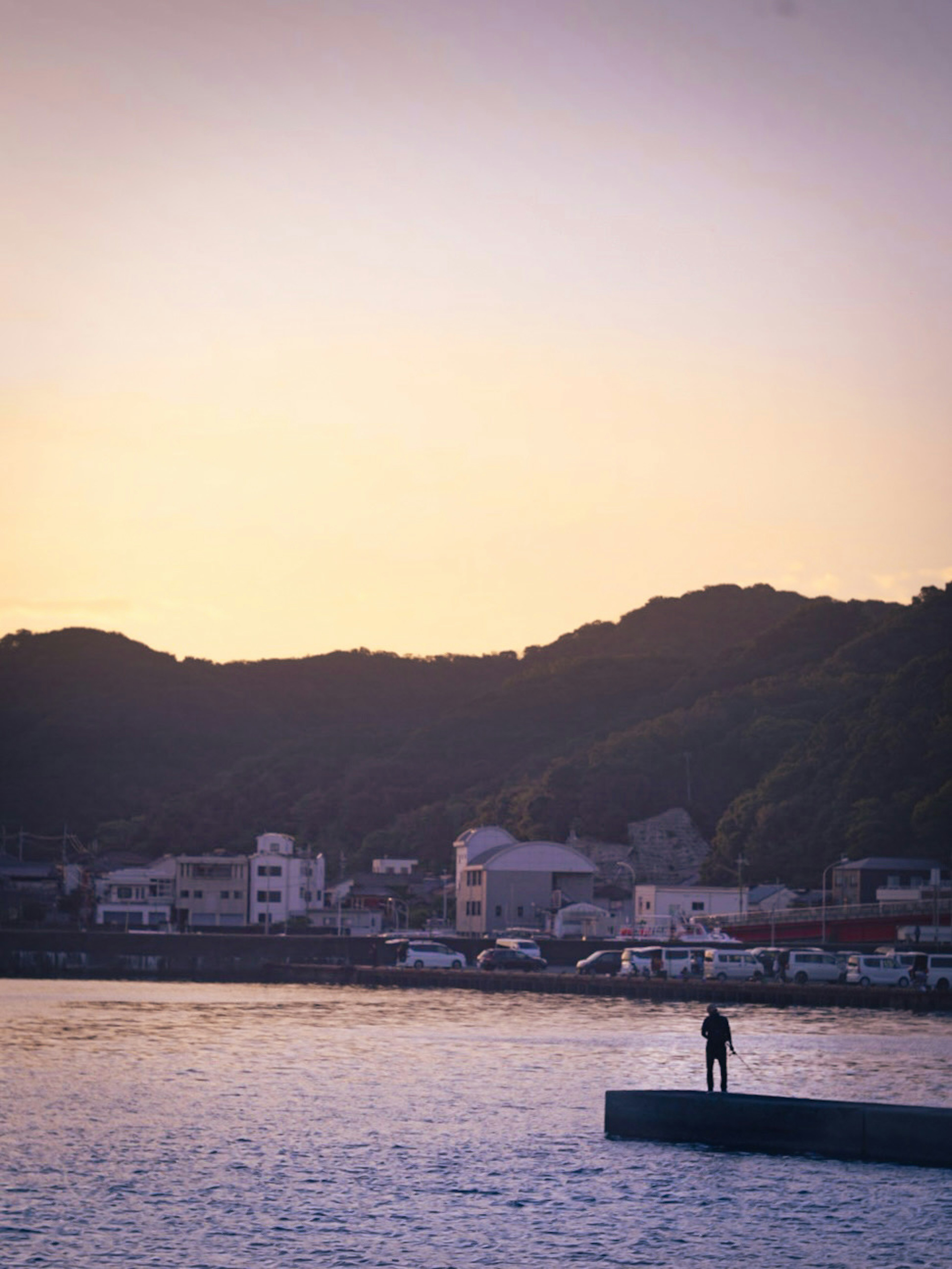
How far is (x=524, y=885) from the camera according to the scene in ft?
398

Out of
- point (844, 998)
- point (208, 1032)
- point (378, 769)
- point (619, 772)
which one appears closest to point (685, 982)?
point (844, 998)

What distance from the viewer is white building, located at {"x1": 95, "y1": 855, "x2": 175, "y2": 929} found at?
13275 centimetres

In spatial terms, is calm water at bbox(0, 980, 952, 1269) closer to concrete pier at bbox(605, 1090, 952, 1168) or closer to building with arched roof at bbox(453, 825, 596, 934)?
concrete pier at bbox(605, 1090, 952, 1168)

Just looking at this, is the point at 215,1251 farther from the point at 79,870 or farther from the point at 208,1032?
the point at 79,870

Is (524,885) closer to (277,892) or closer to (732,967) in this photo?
(277,892)

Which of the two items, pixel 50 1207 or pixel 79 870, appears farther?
pixel 79 870

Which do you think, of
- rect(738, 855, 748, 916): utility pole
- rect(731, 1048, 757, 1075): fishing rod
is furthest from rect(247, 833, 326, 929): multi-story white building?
rect(731, 1048, 757, 1075): fishing rod

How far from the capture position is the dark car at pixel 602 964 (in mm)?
89250

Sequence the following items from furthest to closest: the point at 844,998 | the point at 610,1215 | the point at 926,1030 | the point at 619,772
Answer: the point at 619,772 < the point at 844,998 < the point at 926,1030 < the point at 610,1215

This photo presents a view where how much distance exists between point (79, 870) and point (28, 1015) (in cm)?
8534

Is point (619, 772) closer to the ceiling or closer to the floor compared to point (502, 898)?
closer to the ceiling

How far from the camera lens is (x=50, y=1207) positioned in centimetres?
2517

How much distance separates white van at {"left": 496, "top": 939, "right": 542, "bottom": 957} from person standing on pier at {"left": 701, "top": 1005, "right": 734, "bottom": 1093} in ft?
200

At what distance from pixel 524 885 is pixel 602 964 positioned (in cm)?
3189
